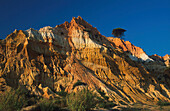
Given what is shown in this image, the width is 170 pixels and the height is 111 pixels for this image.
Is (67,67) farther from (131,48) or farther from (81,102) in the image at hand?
(131,48)


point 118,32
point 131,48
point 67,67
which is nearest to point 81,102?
point 67,67

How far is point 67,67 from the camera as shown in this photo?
40.2 m

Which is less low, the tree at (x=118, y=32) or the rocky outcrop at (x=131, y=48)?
the tree at (x=118, y=32)

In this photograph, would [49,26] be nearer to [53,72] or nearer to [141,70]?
[53,72]

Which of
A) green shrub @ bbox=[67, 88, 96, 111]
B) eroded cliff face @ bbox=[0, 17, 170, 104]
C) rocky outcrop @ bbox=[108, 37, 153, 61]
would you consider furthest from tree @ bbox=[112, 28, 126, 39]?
green shrub @ bbox=[67, 88, 96, 111]

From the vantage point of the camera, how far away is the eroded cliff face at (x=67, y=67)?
1329 inches

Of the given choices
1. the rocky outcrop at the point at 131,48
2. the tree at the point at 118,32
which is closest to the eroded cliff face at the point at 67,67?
the rocky outcrop at the point at 131,48

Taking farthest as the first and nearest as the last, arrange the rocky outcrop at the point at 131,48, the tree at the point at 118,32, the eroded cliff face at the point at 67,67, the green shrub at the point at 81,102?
1. the tree at the point at 118,32
2. the rocky outcrop at the point at 131,48
3. the eroded cliff face at the point at 67,67
4. the green shrub at the point at 81,102

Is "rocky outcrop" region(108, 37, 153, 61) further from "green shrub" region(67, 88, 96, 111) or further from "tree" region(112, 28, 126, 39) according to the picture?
"green shrub" region(67, 88, 96, 111)

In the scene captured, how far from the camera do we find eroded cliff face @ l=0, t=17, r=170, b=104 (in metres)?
33.8

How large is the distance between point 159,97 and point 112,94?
15.2 meters

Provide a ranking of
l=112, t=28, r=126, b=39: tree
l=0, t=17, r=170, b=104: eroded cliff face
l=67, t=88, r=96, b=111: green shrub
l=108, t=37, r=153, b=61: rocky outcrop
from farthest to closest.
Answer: l=112, t=28, r=126, b=39: tree
l=108, t=37, r=153, b=61: rocky outcrop
l=0, t=17, r=170, b=104: eroded cliff face
l=67, t=88, r=96, b=111: green shrub

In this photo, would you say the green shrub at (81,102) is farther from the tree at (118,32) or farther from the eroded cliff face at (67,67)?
the tree at (118,32)

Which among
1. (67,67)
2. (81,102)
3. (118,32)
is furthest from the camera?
(118,32)
